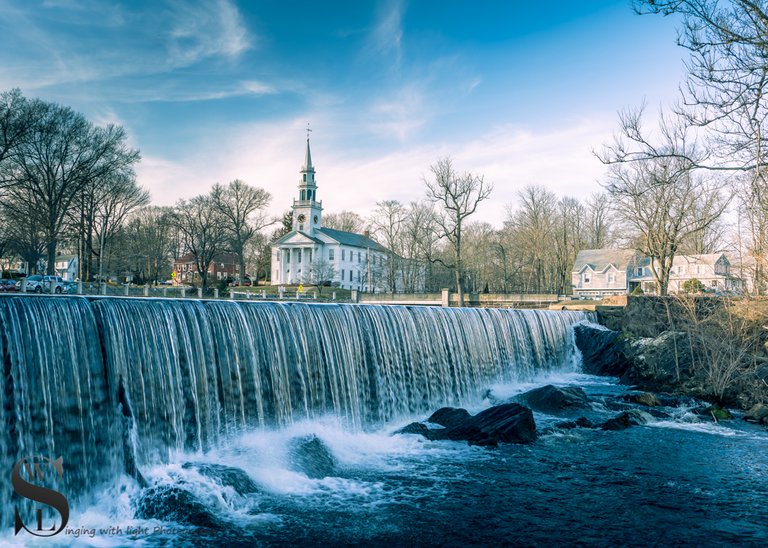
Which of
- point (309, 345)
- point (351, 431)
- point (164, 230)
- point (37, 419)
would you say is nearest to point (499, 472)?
point (351, 431)

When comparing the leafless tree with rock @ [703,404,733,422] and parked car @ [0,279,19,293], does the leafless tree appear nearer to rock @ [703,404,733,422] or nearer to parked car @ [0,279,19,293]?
parked car @ [0,279,19,293]

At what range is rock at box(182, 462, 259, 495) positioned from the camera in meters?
8.97

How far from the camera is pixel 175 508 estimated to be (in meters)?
8.15

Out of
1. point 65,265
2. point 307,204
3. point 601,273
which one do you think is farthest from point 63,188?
point 65,265

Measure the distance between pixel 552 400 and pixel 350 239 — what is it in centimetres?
6433

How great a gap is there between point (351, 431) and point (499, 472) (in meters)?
4.17

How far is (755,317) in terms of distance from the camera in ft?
58.2

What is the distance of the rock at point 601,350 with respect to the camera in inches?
968

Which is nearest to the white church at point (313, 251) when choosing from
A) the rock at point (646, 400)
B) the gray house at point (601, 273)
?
the gray house at point (601, 273)

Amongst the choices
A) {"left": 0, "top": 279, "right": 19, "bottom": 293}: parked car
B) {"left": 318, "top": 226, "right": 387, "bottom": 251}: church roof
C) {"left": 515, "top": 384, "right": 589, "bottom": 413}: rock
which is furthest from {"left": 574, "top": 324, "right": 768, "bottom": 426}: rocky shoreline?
{"left": 318, "top": 226, "right": 387, "bottom": 251}: church roof

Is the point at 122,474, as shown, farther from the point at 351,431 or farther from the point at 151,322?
the point at 351,431

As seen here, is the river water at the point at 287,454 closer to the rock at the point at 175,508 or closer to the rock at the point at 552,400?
the rock at the point at 175,508

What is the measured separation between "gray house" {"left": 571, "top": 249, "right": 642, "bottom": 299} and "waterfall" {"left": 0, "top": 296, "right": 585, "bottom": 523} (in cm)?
4890

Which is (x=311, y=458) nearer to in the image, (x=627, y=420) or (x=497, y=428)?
(x=497, y=428)
